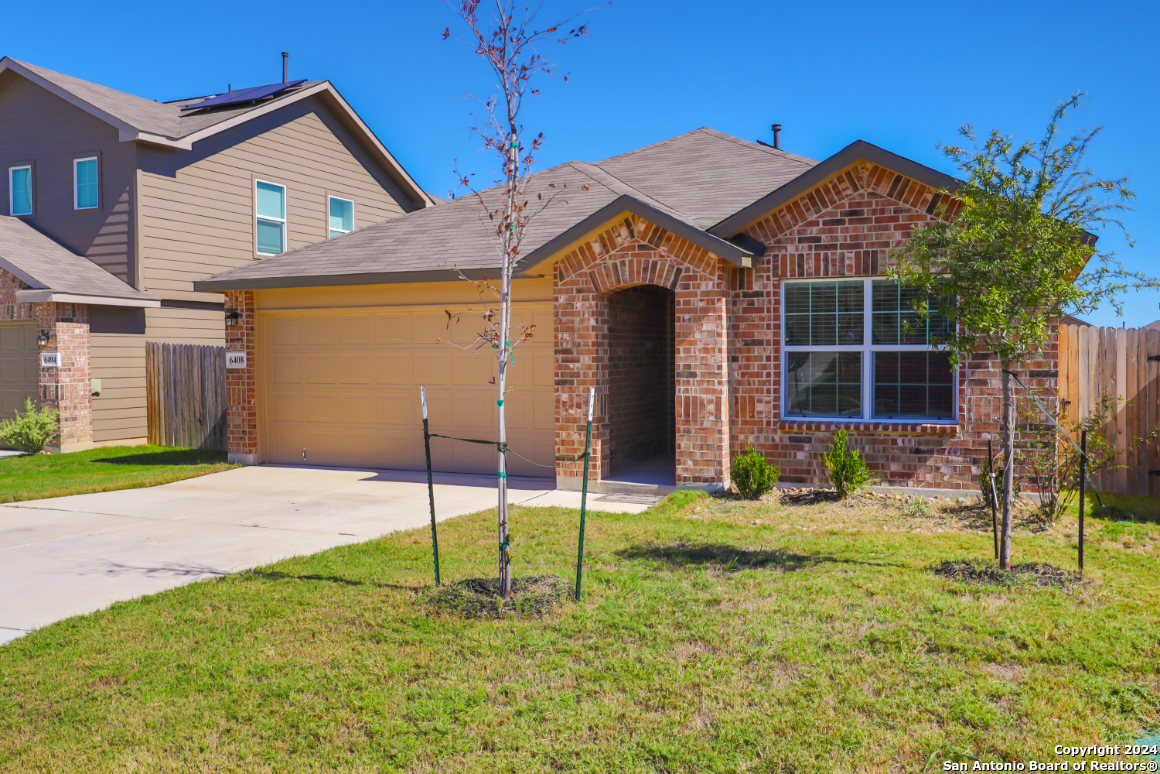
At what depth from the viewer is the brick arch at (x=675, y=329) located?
418 inches

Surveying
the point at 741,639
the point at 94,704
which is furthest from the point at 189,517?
the point at 741,639

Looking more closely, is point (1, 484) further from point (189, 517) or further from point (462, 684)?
point (462, 684)

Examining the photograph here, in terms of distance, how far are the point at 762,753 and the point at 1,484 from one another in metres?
12.1

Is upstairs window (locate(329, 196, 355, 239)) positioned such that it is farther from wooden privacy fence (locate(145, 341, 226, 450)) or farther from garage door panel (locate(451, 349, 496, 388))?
garage door panel (locate(451, 349, 496, 388))

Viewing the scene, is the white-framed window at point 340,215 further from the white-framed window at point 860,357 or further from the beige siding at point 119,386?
the white-framed window at point 860,357

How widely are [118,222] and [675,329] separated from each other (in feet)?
38.1

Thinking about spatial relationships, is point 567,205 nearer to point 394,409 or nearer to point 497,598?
point 394,409

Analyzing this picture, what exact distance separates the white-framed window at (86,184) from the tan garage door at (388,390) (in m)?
5.39

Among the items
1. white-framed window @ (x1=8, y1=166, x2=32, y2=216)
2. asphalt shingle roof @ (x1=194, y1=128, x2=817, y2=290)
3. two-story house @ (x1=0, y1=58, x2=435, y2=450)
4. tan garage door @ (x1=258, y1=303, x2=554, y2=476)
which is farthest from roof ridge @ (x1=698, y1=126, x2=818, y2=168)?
white-framed window @ (x1=8, y1=166, x2=32, y2=216)

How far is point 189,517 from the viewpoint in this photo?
977 cm

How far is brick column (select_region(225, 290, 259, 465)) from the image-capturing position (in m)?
14.3

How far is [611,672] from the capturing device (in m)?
4.86

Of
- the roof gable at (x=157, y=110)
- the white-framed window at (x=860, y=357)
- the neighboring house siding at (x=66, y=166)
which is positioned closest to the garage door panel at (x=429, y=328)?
the white-framed window at (x=860, y=357)

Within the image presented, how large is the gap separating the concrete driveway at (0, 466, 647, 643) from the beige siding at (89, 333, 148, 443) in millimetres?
4472
